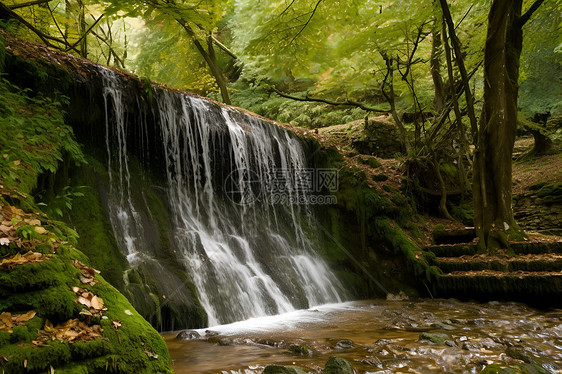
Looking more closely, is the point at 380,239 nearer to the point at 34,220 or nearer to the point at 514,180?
the point at 34,220

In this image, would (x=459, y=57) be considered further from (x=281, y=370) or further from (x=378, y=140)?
(x=281, y=370)

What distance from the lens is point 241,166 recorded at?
→ 7.98m

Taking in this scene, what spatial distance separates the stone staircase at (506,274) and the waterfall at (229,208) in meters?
2.32

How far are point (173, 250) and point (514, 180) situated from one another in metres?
13.2

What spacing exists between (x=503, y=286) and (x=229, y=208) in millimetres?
5507

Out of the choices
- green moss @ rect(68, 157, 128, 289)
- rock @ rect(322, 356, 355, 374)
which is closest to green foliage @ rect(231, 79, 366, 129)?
green moss @ rect(68, 157, 128, 289)

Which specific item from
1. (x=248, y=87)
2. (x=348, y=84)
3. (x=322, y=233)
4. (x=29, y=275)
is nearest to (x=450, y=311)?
(x=322, y=233)

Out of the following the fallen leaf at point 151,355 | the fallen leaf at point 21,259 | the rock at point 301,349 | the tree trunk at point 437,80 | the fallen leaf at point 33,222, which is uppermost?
the tree trunk at point 437,80

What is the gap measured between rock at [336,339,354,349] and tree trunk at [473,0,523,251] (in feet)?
16.7

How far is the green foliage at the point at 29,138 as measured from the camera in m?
3.43

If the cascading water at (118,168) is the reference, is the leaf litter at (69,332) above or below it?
below

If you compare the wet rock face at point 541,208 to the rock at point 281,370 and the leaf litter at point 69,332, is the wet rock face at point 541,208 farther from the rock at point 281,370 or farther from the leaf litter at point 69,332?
the leaf litter at point 69,332

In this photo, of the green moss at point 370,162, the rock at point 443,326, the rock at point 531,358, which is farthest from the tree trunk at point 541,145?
the rock at point 531,358

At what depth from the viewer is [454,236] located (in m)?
8.70
